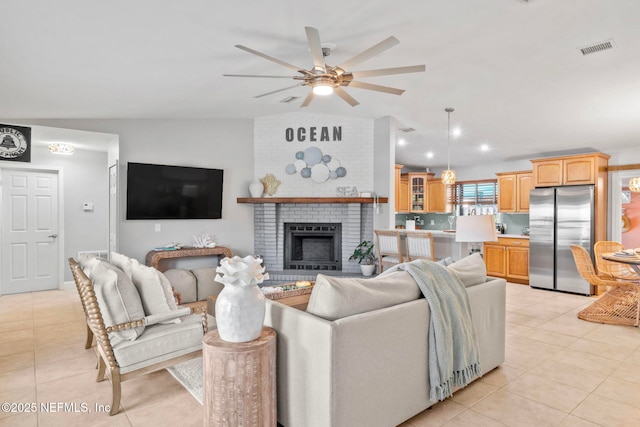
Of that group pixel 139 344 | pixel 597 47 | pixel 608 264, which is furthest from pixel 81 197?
pixel 608 264

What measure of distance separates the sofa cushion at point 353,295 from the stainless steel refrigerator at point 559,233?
4.90 metres

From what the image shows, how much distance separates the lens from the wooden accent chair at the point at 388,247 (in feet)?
17.3

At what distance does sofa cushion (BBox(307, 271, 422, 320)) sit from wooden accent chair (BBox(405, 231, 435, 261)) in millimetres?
2713

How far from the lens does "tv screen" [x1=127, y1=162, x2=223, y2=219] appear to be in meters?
5.18

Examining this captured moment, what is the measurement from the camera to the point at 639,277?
15.2 feet

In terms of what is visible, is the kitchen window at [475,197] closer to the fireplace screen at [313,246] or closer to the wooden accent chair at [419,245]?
the wooden accent chair at [419,245]

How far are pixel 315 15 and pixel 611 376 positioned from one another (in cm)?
363

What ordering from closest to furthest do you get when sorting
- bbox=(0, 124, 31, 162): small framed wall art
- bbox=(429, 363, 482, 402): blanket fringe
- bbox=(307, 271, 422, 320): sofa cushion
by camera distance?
bbox=(307, 271, 422, 320): sofa cushion
bbox=(429, 363, 482, 402): blanket fringe
bbox=(0, 124, 31, 162): small framed wall art

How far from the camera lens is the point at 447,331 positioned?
2.30 m

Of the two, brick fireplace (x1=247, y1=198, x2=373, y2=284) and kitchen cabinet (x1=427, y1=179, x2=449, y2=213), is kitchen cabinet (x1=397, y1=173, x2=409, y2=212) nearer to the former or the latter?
kitchen cabinet (x1=427, y1=179, x2=449, y2=213)

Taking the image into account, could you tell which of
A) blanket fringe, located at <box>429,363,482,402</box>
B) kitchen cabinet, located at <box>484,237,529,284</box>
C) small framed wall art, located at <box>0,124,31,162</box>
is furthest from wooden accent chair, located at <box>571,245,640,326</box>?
small framed wall art, located at <box>0,124,31,162</box>

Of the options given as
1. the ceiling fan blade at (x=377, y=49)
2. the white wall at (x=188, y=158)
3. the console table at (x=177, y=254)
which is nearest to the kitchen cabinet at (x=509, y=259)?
the white wall at (x=188, y=158)

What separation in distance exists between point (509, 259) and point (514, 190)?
1.40 m

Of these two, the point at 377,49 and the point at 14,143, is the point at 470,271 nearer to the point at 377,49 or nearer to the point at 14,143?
the point at 377,49
